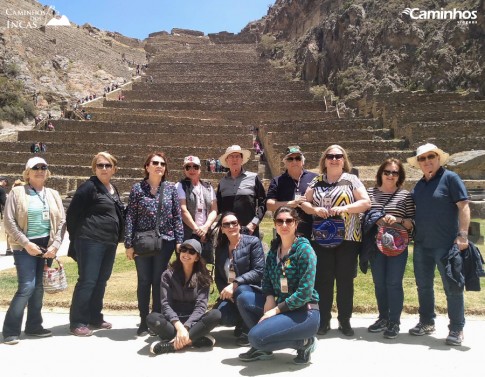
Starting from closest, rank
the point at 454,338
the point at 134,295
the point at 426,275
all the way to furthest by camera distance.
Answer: the point at 454,338
the point at 426,275
the point at 134,295

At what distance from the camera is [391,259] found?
446cm

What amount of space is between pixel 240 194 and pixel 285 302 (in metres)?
1.51

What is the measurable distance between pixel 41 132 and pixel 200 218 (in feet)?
76.7

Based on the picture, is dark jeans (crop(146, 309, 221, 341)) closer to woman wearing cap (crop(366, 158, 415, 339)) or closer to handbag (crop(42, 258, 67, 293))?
handbag (crop(42, 258, 67, 293))

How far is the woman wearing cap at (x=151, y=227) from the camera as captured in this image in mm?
4621

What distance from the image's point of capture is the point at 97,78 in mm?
43969

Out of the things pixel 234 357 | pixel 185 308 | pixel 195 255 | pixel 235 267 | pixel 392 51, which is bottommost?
pixel 234 357

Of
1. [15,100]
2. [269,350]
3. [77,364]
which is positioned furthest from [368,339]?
[15,100]

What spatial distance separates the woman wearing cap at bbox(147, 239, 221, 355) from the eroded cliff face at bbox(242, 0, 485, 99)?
2581 cm

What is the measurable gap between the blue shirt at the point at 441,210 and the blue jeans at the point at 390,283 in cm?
30

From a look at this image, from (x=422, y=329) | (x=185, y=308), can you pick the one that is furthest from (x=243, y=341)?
(x=422, y=329)

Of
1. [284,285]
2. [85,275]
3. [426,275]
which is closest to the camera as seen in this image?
[284,285]

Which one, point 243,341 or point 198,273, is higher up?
point 198,273

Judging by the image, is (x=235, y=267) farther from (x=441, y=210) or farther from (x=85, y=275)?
(x=441, y=210)
